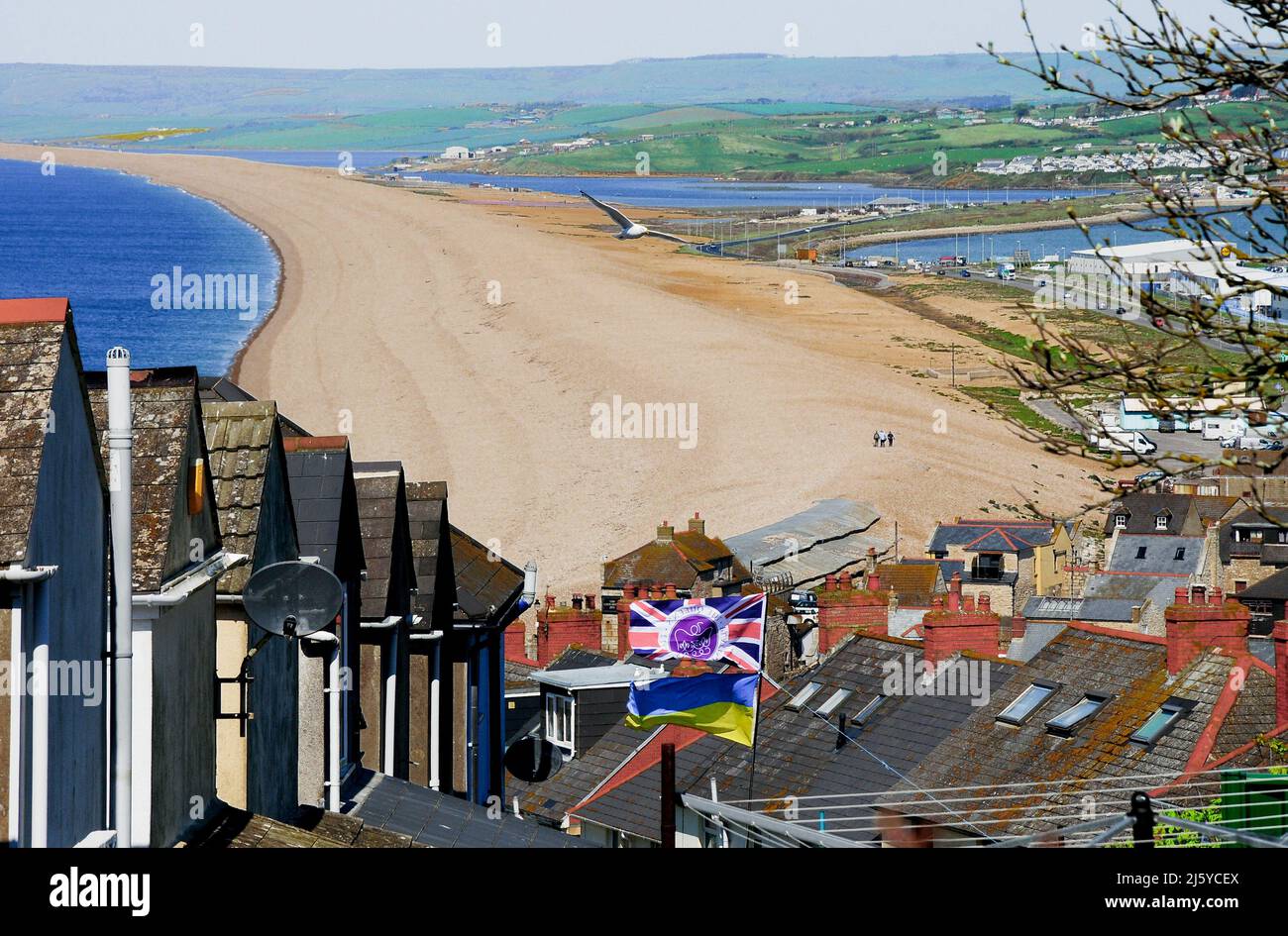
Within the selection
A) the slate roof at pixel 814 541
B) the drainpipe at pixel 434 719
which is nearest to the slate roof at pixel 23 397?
the drainpipe at pixel 434 719

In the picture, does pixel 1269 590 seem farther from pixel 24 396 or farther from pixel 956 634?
→ pixel 24 396

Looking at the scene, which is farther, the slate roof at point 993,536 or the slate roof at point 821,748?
the slate roof at point 993,536

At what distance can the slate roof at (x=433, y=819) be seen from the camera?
14164mm

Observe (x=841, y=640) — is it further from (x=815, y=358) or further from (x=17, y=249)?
(x=17, y=249)

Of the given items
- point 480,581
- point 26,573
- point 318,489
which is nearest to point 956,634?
point 480,581

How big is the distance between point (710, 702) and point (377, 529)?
302cm

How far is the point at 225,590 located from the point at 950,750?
40.3 ft

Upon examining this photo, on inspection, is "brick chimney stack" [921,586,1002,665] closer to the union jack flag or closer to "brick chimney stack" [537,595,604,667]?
the union jack flag

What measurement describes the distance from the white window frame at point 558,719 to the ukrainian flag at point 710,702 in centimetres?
1264

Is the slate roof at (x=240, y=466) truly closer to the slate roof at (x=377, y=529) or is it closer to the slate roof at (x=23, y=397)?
the slate roof at (x=377, y=529)

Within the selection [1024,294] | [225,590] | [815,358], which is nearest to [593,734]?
[225,590]

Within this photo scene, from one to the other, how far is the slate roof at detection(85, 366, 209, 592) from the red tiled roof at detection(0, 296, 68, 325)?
109cm

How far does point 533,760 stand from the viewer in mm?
28531
